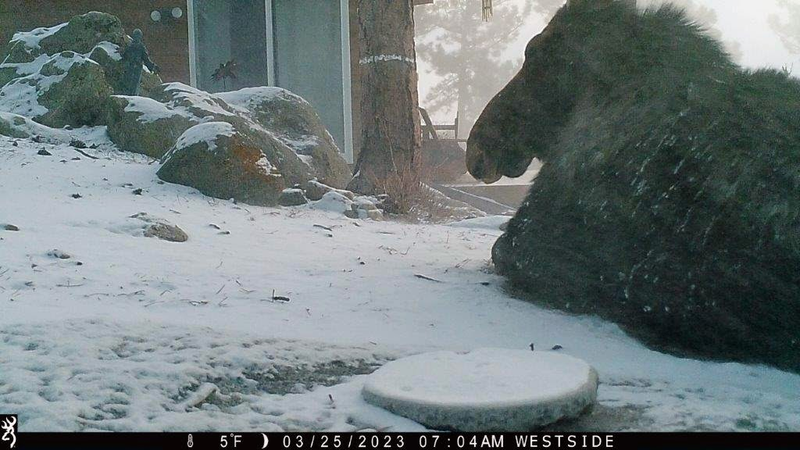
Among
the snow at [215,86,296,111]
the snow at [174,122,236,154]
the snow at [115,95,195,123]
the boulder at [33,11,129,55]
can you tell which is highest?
the boulder at [33,11,129,55]

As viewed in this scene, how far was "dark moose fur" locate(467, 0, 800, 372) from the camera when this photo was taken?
2688mm

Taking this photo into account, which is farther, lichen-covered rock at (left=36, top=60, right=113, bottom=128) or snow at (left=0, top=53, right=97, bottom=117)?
snow at (left=0, top=53, right=97, bottom=117)

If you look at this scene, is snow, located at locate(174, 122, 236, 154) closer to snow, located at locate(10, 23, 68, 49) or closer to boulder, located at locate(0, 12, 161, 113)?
boulder, located at locate(0, 12, 161, 113)

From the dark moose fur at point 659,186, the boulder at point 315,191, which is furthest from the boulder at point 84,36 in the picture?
the dark moose fur at point 659,186

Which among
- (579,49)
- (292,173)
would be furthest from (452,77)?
(579,49)

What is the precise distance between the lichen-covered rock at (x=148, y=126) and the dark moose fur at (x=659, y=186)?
15.5 feet

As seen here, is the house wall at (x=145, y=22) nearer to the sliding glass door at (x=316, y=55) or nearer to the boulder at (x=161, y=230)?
the sliding glass door at (x=316, y=55)

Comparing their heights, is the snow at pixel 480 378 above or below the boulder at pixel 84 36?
below

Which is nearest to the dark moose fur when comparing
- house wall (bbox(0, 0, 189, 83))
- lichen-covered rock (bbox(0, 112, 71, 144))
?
lichen-covered rock (bbox(0, 112, 71, 144))

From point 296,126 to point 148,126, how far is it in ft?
5.30

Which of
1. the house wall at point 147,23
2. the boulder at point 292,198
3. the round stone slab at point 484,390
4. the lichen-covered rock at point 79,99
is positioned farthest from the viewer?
the house wall at point 147,23

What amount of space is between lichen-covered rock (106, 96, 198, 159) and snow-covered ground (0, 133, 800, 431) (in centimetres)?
298

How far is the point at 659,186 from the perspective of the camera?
3.01 meters

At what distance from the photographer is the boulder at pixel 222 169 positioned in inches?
238
